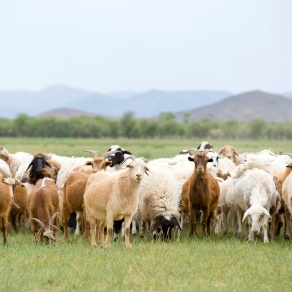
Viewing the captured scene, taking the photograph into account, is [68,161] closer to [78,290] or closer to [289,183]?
[289,183]

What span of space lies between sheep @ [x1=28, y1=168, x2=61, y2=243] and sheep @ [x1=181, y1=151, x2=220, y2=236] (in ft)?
10.3

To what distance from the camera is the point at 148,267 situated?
32.7ft

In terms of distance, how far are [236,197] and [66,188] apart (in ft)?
13.1

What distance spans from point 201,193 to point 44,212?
363 centimetres

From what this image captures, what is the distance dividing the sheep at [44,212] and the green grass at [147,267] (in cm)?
29

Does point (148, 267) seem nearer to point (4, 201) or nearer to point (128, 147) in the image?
point (4, 201)

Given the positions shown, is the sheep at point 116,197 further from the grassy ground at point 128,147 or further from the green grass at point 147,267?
the grassy ground at point 128,147

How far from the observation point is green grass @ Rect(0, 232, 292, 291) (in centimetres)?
881

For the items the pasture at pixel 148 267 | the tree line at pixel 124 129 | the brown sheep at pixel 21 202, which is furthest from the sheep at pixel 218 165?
the tree line at pixel 124 129

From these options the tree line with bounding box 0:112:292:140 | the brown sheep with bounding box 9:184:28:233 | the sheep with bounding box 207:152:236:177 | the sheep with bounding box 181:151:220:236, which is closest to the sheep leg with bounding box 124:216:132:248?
the sheep with bounding box 181:151:220:236

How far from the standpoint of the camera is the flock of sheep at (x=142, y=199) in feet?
40.3

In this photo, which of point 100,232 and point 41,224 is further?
point 100,232

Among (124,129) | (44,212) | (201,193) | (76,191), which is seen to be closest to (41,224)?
(44,212)

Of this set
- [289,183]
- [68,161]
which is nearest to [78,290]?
[289,183]
